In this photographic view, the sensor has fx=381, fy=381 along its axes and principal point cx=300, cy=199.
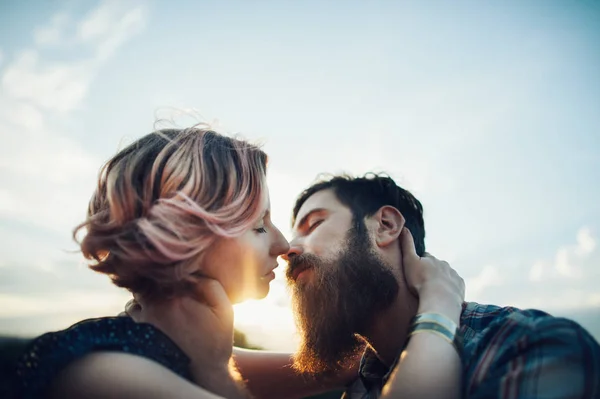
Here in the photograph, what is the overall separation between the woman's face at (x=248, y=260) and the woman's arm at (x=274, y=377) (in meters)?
0.96

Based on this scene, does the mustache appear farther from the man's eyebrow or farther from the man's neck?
the man's neck

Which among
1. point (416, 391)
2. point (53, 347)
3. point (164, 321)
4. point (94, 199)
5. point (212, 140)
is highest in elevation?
point (212, 140)

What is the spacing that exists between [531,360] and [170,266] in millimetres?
1850

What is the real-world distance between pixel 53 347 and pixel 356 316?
2.18m

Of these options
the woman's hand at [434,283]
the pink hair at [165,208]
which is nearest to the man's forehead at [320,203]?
the woman's hand at [434,283]

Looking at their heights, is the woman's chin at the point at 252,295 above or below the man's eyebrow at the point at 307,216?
below

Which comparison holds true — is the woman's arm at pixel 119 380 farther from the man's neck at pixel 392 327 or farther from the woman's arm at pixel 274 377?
the man's neck at pixel 392 327

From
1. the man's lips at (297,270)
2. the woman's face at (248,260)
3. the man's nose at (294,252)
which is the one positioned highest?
the man's nose at (294,252)

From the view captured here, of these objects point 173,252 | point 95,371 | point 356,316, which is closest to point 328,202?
point 356,316

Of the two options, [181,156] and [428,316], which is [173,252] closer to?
[181,156]

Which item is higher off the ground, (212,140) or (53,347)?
(212,140)

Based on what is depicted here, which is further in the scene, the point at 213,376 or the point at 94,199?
the point at 94,199

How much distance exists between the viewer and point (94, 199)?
2.29 metres

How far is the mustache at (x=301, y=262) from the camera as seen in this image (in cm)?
331
